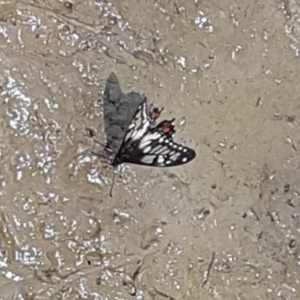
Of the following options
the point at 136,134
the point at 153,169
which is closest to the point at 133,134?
the point at 136,134

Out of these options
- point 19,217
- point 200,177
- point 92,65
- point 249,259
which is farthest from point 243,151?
point 19,217

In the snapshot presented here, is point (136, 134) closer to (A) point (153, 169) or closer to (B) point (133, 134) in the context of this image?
(B) point (133, 134)

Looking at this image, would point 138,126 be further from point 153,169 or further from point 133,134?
point 153,169
